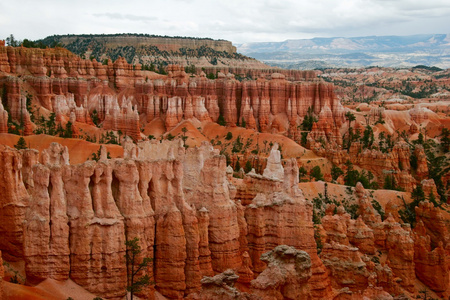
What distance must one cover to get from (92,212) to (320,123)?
2693 inches

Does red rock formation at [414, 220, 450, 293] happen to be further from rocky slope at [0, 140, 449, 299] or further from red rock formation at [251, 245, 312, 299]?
red rock formation at [251, 245, 312, 299]

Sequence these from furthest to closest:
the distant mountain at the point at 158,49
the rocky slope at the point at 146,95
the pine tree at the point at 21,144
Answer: the distant mountain at the point at 158,49, the rocky slope at the point at 146,95, the pine tree at the point at 21,144

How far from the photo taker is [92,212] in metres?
26.8

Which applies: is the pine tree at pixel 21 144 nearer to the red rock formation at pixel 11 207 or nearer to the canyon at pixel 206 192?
the canyon at pixel 206 192

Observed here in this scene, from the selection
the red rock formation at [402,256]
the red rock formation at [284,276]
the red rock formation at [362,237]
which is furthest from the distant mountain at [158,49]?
the red rock formation at [284,276]

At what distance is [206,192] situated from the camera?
104 ft

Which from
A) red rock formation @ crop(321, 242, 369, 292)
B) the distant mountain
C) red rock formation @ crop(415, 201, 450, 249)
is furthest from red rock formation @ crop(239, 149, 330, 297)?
the distant mountain

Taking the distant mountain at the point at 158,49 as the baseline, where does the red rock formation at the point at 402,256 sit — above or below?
below

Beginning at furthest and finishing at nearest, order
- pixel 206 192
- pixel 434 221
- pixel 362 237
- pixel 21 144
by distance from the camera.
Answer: pixel 21 144
pixel 434 221
pixel 362 237
pixel 206 192

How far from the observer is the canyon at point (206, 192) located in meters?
26.5

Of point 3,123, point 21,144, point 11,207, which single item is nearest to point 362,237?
point 11,207

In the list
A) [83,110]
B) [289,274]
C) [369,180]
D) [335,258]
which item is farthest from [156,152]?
[83,110]

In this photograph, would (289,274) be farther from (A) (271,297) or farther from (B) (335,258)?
(B) (335,258)

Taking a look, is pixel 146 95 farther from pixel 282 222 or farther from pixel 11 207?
pixel 11 207
